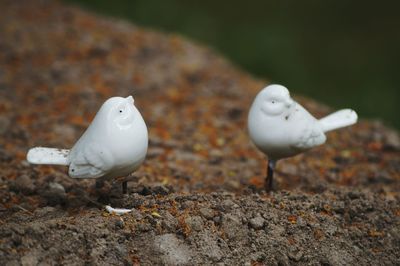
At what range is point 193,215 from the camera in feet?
8.42

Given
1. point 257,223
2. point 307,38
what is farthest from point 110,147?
point 307,38

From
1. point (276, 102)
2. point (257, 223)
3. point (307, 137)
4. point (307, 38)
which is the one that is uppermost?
point (307, 38)

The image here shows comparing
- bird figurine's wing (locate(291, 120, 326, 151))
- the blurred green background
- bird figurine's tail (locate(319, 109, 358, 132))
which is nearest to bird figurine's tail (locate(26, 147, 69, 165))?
bird figurine's wing (locate(291, 120, 326, 151))

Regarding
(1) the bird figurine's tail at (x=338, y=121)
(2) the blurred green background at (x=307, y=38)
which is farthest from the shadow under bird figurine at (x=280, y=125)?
(2) the blurred green background at (x=307, y=38)

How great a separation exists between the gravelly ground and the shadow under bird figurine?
0.25 metres

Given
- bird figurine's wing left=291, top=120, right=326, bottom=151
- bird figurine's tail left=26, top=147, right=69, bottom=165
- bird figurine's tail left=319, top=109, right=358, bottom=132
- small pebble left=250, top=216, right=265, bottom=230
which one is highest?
bird figurine's tail left=319, top=109, right=358, bottom=132

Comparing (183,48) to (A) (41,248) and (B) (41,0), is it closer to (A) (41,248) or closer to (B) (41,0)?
(B) (41,0)

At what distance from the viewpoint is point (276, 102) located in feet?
9.03

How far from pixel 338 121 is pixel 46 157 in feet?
4.70

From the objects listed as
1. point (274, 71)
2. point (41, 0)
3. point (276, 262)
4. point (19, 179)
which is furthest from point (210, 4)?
point (276, 262)

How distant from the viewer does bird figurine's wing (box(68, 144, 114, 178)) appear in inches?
95.9

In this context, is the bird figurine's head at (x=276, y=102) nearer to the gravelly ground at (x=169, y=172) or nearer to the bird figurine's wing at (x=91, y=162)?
the gravelly ground at (x=169, y=172)

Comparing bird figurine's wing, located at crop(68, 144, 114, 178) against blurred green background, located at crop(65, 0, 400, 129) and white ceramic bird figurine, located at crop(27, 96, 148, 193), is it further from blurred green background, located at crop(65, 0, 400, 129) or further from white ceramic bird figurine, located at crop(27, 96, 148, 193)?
blurred green background, located at crop(65, 0, 400, 129)

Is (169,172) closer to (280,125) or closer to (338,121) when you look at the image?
(280,125)
